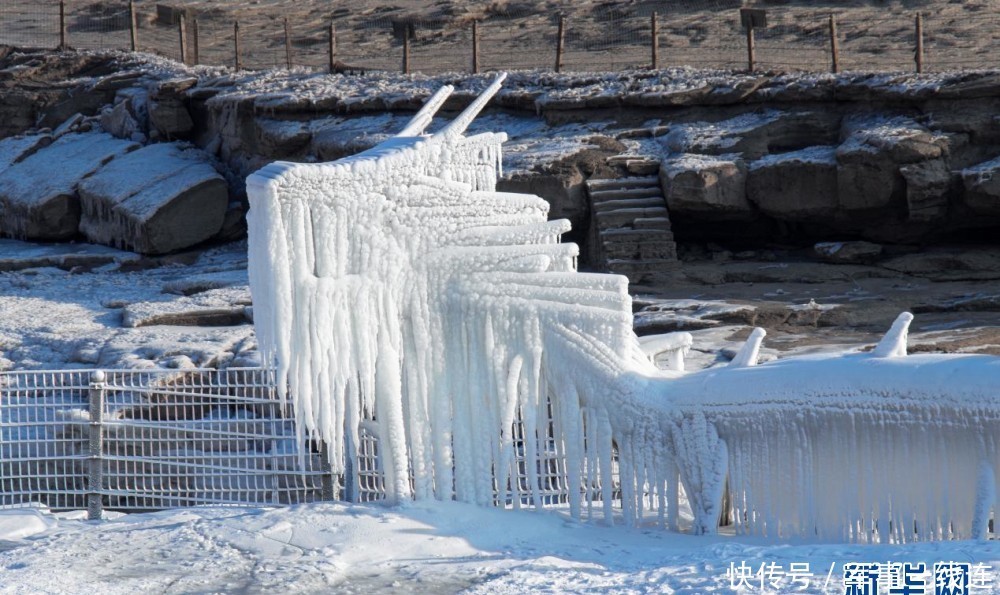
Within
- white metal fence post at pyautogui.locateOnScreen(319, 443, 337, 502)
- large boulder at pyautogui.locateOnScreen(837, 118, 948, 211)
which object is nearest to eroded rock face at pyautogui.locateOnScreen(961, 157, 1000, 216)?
large boulder at pyautogui.locateOnScreen(837, 118, 948, 211)

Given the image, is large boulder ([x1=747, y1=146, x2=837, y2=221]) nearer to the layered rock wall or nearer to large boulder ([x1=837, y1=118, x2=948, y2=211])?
the layered rock wall

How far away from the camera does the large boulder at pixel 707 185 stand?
49.6 feet

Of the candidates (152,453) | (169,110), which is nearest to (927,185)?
(152,453)

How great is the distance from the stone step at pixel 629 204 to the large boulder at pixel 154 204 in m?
5.37

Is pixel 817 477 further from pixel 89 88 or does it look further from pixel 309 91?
pixel 89 88

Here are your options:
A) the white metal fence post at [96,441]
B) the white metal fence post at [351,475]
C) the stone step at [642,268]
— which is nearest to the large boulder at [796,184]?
the stone step at [642,268]

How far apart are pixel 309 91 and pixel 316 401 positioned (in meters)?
12.7

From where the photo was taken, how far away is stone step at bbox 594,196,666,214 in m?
15.2

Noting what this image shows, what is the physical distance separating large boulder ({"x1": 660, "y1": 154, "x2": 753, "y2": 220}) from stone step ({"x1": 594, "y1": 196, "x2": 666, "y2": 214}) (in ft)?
0.43

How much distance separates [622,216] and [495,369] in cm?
913

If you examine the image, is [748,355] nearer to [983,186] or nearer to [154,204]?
[983,186]

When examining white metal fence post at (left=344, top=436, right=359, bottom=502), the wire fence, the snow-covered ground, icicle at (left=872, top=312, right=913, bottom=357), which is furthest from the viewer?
the wire fence

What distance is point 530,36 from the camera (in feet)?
76.0

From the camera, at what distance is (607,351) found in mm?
6125
